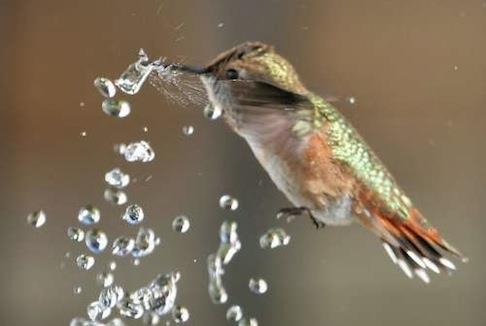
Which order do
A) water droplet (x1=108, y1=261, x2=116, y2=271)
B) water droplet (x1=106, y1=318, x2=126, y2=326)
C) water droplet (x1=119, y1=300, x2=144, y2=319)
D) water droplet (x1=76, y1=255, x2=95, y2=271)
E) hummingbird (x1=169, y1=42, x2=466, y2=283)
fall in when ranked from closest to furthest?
hummingbird (x1=169, y1=42, x2=466, y2=283), water droplet (x1=119, y1=300, x2=144, y2=319), water droplet (x1=106, y1=318, x2=126, y2=326), water droplet (x1=76, y1=255, x2=95, y2=271), water droplet (x1=108, y1=261, x2=116, y2=271)

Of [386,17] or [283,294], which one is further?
[283,294]

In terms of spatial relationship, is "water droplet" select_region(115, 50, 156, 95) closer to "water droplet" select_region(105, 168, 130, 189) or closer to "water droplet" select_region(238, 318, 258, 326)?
"water droplet" select_region(105, 168, 130, 189)

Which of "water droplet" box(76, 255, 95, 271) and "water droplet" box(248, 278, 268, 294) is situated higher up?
"water droplet" box(76, 255, 95, 271)

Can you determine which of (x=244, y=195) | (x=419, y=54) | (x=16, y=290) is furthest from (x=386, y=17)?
(x=16, y=290)

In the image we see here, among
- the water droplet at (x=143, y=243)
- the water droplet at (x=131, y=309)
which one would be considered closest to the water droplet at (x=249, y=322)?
the water droplet at (x=143, y=243)

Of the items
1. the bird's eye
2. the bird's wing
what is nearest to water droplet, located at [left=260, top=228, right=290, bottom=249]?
the bird's wing

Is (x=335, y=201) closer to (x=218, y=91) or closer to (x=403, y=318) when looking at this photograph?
(x=218, y=91)

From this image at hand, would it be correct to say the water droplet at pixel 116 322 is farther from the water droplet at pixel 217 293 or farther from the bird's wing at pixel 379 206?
the bird's wing at pixel 379 206
